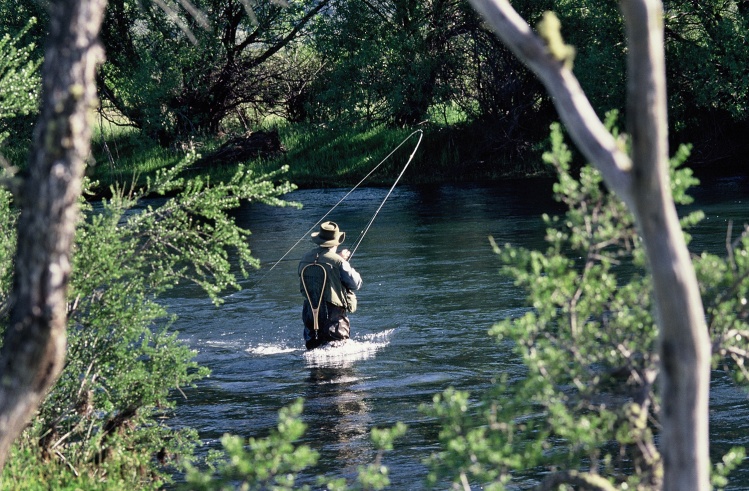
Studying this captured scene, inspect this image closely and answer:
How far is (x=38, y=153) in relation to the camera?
129 inches

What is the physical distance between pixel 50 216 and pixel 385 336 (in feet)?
30.9

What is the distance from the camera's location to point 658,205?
10.8ft

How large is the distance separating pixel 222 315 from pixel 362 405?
4.63 m

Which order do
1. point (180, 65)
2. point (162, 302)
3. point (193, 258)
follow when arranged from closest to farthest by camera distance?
point (193, 258) < point (162, 302) < point (180, 65)

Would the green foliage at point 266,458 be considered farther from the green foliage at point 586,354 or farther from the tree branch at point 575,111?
the tree branch at point 575,111

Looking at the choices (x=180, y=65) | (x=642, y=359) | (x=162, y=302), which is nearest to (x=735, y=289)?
(x=642, y=359)

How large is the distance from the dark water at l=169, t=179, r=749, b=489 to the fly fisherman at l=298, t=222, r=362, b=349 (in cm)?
51

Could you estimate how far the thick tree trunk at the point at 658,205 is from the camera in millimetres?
3236

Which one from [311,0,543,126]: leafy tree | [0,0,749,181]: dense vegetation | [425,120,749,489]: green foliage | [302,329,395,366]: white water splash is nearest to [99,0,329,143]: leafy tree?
[0,0,749,181]: dense vegetation

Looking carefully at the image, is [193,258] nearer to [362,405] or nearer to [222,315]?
[362,405]

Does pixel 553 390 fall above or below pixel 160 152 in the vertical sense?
below

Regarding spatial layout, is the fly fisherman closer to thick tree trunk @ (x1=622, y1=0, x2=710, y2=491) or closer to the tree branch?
the tree branch

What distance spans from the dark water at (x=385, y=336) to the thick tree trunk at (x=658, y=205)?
161 inches

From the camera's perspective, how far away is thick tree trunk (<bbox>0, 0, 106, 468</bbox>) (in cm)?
322
